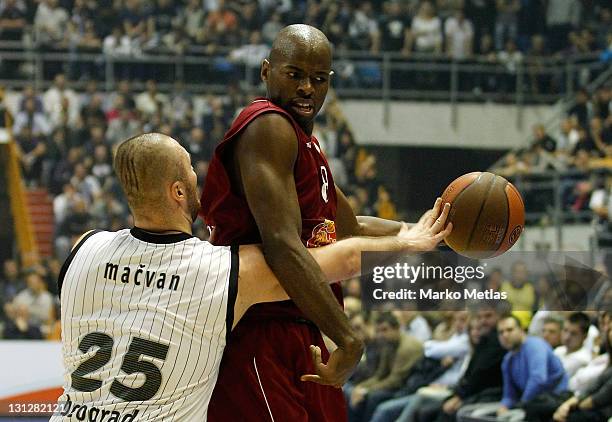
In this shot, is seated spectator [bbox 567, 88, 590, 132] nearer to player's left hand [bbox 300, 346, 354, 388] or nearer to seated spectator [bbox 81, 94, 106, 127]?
seated spectator [bbox 81, 94, 106, 127]

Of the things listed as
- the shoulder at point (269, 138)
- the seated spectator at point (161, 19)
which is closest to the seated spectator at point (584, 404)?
the shoulder at point (269, 138)

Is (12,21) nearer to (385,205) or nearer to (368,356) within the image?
(385,205)

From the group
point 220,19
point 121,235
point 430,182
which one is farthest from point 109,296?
point 220,19

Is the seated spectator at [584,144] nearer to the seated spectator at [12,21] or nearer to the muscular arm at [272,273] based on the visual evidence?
the seated spectator at [12,21]

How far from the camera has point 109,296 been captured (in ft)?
9.84

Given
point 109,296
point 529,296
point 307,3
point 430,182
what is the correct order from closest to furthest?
point 109,296
point 529,296
point 430,182
point 307,3

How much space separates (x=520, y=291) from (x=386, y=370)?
6.01 feet

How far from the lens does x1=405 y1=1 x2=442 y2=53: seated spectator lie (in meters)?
16.1

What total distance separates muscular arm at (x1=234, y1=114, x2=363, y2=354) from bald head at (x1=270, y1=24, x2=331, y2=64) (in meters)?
0.31

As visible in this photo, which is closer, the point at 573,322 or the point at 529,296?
the point at 529,296

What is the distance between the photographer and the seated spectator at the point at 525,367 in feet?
21.7

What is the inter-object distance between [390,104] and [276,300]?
12.3 meters

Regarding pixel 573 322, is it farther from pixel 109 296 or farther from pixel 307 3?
pixel 307 3

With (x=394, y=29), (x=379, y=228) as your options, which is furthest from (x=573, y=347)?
(x=394, y=29)
